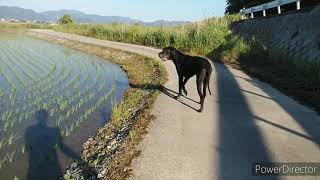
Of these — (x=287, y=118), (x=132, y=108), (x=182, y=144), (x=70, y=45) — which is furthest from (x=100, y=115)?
(x=70, y=45)

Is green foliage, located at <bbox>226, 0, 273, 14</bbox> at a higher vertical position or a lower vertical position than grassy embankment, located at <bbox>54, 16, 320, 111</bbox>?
higher

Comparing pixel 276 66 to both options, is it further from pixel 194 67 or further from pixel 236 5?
pixel 236 5

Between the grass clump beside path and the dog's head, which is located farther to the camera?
the dog's head

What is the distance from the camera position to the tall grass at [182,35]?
70.9 feet

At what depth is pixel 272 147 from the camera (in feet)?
22.1

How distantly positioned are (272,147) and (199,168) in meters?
1.55

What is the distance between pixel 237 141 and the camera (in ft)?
23.1

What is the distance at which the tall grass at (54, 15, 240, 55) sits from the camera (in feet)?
70.9

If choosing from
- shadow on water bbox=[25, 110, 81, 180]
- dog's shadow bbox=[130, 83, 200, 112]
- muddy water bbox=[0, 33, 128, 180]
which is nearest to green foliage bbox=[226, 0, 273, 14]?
muddy water bbox=[0, 33, 128, 180]

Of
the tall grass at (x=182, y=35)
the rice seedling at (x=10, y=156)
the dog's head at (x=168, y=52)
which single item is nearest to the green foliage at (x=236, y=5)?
the tall grass at (x=182, y=35)

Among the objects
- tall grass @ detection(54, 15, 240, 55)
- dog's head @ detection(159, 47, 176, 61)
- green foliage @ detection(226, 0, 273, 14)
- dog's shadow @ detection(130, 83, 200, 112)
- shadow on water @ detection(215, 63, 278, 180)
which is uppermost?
green foliage @ detection(226, 0, 273, 14)

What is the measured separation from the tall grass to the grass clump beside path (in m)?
6.10

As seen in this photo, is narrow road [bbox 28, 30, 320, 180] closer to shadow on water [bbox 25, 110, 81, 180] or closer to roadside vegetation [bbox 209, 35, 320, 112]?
roadside vegetation [bbox 209, 35, 320, 112]

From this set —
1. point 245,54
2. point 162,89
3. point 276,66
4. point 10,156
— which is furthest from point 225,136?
point 245,54
